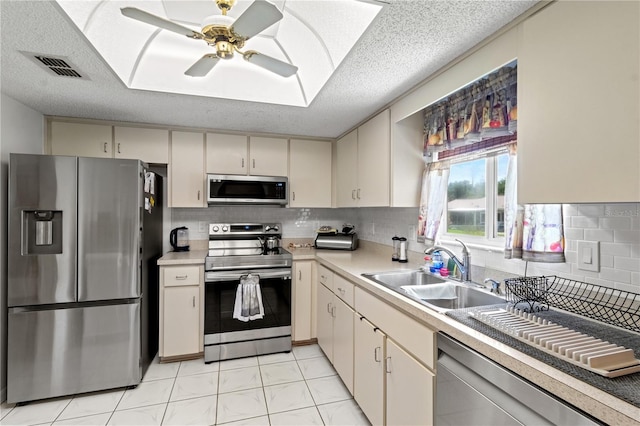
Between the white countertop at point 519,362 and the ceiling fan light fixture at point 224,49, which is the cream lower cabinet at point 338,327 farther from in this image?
the ceiling fan light fixture at point 224,49

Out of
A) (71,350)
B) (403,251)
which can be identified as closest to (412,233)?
(403,251)

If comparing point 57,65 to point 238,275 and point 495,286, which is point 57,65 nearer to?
point 238,275

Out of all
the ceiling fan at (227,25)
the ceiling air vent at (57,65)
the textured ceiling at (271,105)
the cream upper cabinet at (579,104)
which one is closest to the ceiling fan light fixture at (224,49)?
the ceiling fan at (227,25)

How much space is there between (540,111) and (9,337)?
11.0ft

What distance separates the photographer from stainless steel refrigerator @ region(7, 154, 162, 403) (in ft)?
6.97

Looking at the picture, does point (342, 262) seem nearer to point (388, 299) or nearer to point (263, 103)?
point (388, 299)

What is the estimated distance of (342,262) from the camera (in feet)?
8.35

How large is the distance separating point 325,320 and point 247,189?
1.45 metres

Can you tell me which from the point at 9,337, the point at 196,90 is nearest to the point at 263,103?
the point at 196,90

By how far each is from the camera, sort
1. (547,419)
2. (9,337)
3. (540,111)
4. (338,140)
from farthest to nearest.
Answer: (338,140) → (9,337) → (540,111) → (547,419)

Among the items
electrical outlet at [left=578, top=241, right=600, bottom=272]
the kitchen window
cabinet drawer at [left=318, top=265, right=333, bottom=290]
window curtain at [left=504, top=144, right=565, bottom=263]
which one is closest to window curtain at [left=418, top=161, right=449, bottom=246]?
the kitchen window

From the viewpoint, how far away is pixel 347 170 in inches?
122

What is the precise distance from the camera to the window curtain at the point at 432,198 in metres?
2.18

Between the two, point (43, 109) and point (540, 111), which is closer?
point (540, 111)
